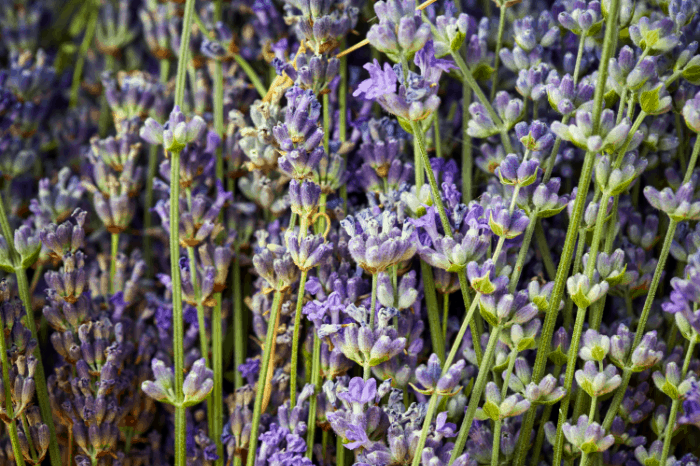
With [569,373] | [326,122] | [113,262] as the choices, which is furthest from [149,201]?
[569,373]

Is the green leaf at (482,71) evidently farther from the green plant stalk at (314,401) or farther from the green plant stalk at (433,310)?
the green plant stalk at (314,401)

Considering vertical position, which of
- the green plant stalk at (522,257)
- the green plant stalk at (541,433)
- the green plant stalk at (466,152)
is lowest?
the green plant stalk at (541,433)

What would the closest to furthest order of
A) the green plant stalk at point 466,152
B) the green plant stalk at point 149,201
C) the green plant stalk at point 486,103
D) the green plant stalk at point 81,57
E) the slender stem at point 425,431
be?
the slender stem at point 425,431 → the green plant stalk at point 486,103 → the green plant stalk at point 466,152 → the green plant stalk at point 149,201 → the green plant stalk at point 81,57

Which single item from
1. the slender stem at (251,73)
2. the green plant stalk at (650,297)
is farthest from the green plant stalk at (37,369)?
the green plant stalk at (650,297)

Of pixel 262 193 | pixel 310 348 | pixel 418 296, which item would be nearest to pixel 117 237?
pixel 262 193

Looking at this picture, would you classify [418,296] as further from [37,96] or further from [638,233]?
[37,96]

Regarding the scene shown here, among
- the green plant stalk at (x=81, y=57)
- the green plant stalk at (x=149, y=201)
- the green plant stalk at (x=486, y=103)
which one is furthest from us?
the green plant stalk at (x=81, y=57)

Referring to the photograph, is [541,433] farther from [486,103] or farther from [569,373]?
[486,103]

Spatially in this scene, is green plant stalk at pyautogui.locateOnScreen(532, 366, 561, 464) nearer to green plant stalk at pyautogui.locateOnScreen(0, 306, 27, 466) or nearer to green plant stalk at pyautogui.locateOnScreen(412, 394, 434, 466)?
green plant stalk at pyautogui.locateOnScreen(412, 394, 434, 466)
